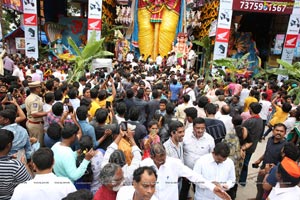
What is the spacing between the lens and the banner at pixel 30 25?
12.9 metres

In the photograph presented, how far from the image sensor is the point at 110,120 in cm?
416

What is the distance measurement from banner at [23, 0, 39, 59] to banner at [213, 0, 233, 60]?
342 inches

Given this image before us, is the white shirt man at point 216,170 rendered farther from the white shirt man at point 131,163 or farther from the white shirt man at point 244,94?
the white shirt man at point 244,94

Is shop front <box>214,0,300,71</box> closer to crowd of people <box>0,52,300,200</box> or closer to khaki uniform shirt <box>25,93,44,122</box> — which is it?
crowd of people <box>0,52,300,200</box>

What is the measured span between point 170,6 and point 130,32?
3033 mm

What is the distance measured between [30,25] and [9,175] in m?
12.5

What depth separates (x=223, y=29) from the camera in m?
12.2

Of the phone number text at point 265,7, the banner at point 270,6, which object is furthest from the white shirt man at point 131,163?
the phone number text at point 265,7

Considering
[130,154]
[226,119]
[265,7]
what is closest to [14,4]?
[265,7]

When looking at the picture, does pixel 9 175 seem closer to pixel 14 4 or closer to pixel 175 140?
pixel 175 140

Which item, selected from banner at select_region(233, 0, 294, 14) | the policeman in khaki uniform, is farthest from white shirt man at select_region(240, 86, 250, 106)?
banner at select_region(233, 0, 294, 14)

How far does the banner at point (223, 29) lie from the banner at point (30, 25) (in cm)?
870

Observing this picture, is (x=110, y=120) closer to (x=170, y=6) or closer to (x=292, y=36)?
(x=292, y=36)

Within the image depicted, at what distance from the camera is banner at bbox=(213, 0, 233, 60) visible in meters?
12.0
